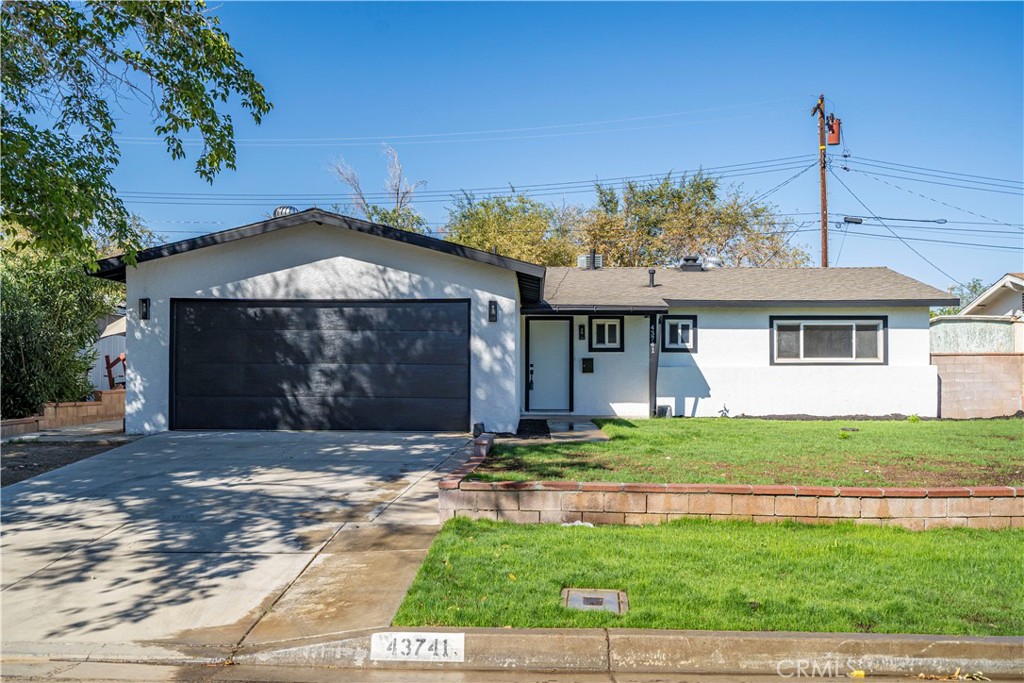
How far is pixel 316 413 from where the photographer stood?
12711 millimetres

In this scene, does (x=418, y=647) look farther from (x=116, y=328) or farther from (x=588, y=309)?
(x=116, y=328)

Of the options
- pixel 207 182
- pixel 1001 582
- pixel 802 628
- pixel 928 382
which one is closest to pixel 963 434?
pixel 928 382

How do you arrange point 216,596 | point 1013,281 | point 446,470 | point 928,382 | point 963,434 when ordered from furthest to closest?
point 1013,281 → point 928,382 → point 963,434 → point 446,470 → point 216,596

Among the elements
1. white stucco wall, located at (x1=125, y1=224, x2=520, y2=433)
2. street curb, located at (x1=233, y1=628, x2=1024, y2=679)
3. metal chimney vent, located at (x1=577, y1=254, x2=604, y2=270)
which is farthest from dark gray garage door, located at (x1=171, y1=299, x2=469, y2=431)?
metal chimney vent, located at (x1=577, y1=254, x2=604, y2=270)

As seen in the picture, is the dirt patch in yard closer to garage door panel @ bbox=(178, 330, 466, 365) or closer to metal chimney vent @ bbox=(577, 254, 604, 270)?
garage door panel @ bbox=(178, 330, 466, 365)

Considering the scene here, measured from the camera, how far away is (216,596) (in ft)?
16.5

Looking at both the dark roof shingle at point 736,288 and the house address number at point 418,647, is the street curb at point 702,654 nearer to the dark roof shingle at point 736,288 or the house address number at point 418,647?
the house address number at point 418,647

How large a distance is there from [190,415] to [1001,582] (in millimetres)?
11660

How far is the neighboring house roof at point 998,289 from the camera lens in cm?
2317

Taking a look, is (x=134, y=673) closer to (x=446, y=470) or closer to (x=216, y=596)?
(x=216, y=596)

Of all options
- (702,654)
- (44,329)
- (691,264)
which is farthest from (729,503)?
(691,264)

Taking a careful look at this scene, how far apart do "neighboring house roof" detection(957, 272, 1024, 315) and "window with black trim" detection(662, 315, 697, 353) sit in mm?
13000

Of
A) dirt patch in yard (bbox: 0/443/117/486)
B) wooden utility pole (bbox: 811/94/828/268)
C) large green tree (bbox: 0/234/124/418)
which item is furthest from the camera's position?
wooden utility pole (bbox: 811/94/828/268)

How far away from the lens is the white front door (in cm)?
1622
